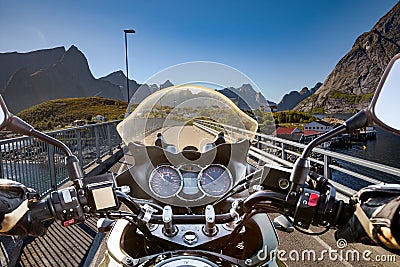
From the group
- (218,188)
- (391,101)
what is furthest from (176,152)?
(391,101)

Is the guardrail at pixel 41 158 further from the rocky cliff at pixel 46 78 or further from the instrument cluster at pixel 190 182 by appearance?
the rocky cliff at pixel 46 78

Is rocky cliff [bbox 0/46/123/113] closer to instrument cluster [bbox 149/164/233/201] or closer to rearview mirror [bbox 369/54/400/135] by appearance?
instrument cluster [bbox 149/164/233/201]

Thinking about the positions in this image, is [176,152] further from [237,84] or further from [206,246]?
[206,246]

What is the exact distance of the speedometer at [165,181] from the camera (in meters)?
1.91

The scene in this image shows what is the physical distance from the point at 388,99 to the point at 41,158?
19.6 feet

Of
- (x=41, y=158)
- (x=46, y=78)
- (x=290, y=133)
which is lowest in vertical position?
(x=41, y=158)

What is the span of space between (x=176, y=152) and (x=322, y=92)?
40.7ft

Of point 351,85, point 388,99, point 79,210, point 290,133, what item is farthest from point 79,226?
point 351,85

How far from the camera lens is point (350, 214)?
1.27 m

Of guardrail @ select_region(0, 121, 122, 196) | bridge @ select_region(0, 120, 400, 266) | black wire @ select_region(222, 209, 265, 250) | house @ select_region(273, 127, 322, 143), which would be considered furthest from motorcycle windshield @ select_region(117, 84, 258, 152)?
guardrail @ select_region(0, 121, 122, 196)

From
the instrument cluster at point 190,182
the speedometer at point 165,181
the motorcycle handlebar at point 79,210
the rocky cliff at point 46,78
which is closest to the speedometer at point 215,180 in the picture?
the instrument cluster at point 190,182

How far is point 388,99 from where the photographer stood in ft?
4.14

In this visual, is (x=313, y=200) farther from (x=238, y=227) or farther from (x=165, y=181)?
(x=165, y=181)

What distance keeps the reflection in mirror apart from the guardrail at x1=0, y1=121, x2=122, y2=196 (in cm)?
472
